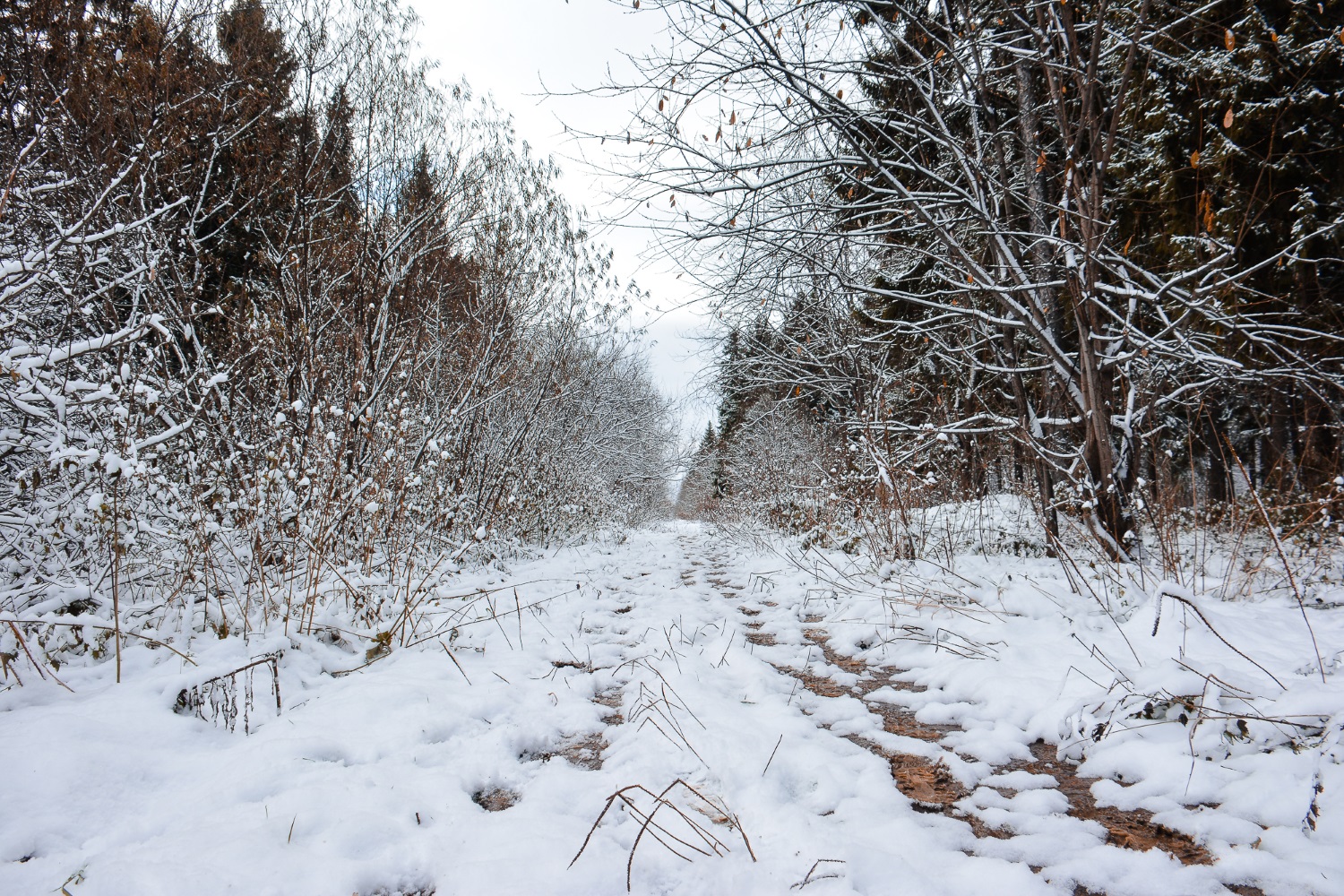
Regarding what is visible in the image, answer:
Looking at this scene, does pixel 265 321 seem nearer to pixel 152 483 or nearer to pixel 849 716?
pixel 152 483

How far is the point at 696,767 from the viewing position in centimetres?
176

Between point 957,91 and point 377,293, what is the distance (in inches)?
195

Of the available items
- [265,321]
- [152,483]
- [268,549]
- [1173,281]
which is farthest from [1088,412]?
[265,321]

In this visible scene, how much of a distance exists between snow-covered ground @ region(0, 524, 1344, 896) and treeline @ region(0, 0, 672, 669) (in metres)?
0.80

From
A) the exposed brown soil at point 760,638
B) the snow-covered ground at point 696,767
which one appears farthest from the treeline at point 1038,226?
the exposed brown soil at point 760,638

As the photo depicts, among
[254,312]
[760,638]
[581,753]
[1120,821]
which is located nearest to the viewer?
[1120,821]

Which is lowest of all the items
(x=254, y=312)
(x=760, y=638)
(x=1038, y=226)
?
(x=760, y=638)

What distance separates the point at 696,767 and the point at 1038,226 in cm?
491

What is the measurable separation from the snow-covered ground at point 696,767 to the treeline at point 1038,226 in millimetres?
1159

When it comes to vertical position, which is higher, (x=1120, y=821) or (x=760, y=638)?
(x=1120, y=821)

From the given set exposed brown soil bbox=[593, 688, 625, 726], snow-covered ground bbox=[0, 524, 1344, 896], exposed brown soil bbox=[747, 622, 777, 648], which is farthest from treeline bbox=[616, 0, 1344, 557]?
exposed brown soil bbox=[593, 688, 625, 726]

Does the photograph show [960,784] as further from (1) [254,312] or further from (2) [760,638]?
(1) [254,312]

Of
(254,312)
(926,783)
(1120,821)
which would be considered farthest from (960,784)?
(254,312)

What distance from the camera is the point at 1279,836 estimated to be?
121 cm
